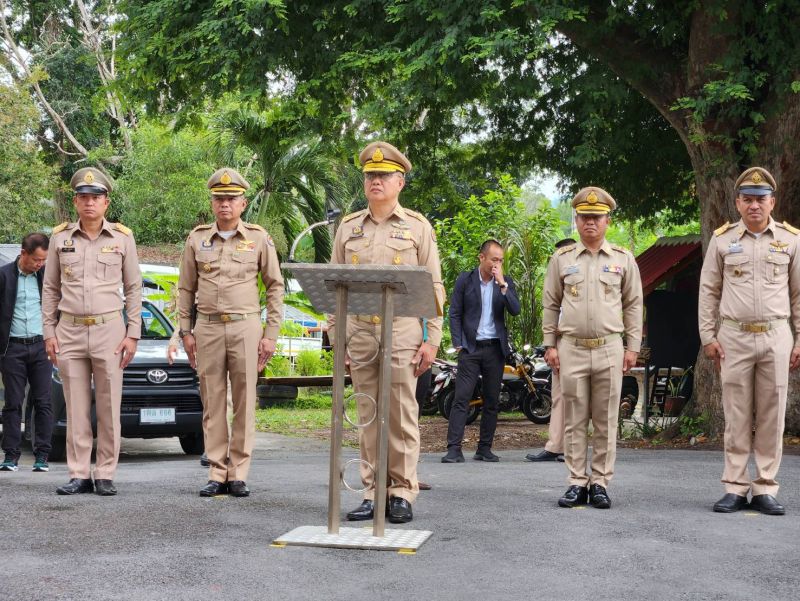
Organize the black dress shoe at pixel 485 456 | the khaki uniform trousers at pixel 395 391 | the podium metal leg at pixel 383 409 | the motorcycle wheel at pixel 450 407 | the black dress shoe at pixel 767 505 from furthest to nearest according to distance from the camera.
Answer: the motorcycle wheel at pixel 450 407, the black dress shoe at pixel 485 456, the black dress shoe at pixel 767 505, the khaki uniform trousers at pixel 395 391, the podium metal leg at pixel 383 409

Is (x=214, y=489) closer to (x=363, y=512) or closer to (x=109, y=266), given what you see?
(x=363, y=512)

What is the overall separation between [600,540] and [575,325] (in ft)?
5.83

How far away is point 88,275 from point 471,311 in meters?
4.36

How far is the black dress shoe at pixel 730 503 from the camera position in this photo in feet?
24.8

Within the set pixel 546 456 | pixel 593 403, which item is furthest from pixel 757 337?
pixel 546 456

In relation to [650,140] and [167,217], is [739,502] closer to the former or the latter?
[650,140]

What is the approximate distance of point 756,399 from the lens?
7711mm

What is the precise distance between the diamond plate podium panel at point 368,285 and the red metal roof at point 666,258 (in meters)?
10.8

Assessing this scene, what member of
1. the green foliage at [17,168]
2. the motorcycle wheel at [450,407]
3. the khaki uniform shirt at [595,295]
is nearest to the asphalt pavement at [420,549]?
the khaki uniform shirt at [595,295]

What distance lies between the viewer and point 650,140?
1547 centimetres

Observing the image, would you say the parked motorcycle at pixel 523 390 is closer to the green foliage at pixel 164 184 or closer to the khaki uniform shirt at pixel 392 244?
the khaki uniform shirt at pixel 392 244

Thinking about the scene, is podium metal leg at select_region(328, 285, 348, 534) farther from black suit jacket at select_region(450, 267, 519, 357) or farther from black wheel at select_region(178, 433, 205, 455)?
black wheel at select_region(178, 433, 205, 455)

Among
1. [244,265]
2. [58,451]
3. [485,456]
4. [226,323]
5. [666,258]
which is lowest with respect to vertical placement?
[58,451]

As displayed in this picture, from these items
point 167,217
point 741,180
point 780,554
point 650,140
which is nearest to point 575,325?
point 741,180
